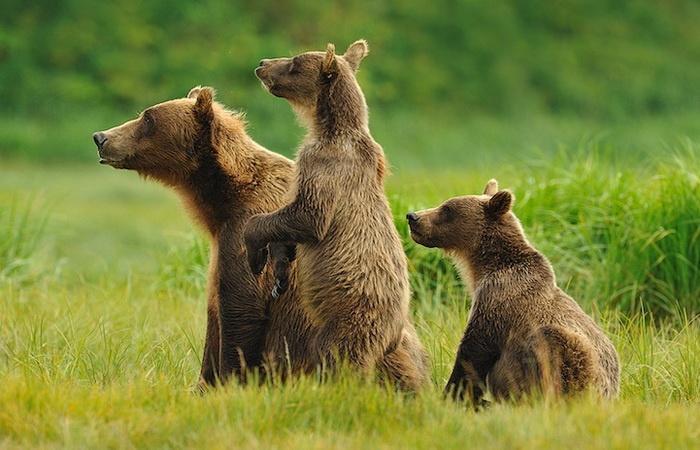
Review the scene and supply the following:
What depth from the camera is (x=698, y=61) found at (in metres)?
24.0

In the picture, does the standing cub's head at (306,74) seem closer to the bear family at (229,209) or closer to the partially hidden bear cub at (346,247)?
the partially hidden bear cub at (346,247)

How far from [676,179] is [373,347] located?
3.74 m

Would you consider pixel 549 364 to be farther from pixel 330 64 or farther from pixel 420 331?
pixel 420 331

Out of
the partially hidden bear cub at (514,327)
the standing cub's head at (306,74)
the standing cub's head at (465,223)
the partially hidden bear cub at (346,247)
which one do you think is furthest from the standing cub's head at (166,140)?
the partially hidden bear cub at (514,327)

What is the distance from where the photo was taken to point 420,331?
23.2 ft

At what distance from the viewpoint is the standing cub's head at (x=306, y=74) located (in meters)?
5.49

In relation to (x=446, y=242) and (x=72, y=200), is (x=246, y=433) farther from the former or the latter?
(x=72, y=200)

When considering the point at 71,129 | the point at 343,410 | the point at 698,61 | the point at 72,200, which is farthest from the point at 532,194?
the point at 698,61

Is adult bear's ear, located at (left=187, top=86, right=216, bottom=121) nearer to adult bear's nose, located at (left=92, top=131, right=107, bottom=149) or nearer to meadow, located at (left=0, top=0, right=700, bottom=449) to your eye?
adult bear's nose, located at (left=92, top=131, right=107, bottom=149)

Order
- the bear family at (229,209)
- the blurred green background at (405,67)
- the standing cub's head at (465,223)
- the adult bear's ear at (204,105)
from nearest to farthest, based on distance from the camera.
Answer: the bear family at (229,209) → the adult bear's ear at (204,105) → the standing cub's head at (465,223) → the blurred green background at (405,67)

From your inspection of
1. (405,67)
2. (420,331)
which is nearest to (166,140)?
(420,331)

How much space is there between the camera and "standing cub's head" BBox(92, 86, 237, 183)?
5656mm

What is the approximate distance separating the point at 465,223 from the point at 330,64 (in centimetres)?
101

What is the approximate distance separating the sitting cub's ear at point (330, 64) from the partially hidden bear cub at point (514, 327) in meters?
0.91
